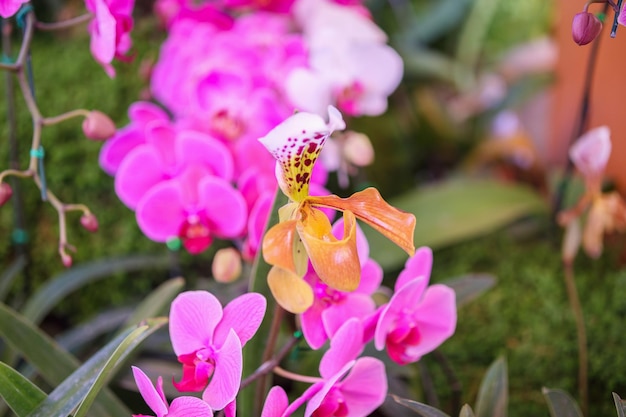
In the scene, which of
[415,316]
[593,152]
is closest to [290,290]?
[415,316]

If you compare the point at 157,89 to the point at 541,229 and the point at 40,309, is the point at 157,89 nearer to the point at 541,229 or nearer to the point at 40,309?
the point at 40,309

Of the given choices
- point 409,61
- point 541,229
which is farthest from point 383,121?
point 541,229

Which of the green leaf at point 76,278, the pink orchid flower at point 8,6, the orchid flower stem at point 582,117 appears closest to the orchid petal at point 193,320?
the pink orchid flower at point 8,6

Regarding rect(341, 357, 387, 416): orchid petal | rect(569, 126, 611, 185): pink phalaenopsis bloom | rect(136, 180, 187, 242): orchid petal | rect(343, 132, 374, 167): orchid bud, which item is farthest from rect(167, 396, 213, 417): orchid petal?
rect(569, 126, 611, 185): pink phalaenopsis bloom

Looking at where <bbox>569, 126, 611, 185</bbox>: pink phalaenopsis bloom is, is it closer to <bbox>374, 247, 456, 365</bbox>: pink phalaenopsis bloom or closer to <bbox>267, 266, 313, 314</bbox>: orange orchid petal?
A: <bbox>374, 247, 456, 365</bbox>: pink phalaenopsis bloom

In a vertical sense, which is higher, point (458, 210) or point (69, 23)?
point (69, 23)

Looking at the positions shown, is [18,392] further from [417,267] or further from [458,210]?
[458,210]
